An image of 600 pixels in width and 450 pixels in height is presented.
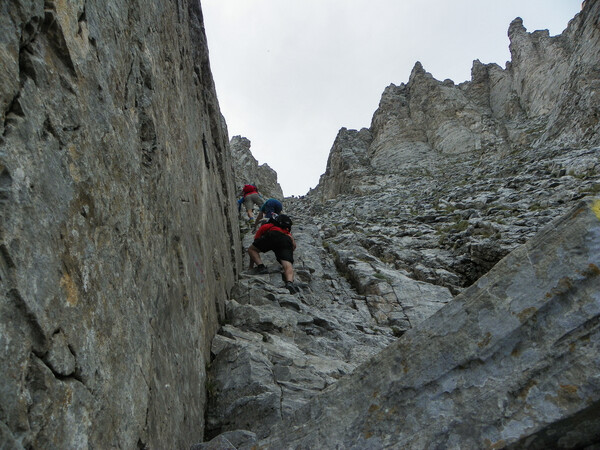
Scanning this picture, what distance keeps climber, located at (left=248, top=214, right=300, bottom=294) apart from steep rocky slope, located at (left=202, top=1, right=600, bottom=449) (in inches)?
18.8

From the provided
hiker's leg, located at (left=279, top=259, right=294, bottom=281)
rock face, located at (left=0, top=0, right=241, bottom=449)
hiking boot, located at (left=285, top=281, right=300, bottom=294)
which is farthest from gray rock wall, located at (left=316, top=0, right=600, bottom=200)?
rock face, located at (left=0, top=0, right=241, bottom=449)

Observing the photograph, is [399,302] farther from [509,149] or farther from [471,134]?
[471,134]

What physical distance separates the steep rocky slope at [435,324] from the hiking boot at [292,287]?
0.18 m

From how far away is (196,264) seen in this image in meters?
6.97

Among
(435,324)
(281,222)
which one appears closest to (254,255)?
(281,222)

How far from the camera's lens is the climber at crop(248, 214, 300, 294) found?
1323cm

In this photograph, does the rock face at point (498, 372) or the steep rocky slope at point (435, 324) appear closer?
the rock face at point (498, 372)

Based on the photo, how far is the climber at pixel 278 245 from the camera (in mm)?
13227

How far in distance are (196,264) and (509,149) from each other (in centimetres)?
3770

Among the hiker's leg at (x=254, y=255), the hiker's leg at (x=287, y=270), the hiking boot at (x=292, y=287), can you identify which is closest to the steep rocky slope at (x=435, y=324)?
the hiking boot at (x=292, y=287)

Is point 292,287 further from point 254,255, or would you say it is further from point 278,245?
point 254,255

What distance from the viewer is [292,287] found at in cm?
1223

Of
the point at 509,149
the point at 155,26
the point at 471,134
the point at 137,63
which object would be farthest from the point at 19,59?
the point at 471,134

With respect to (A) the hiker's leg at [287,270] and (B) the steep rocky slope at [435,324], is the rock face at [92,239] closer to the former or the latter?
(B) the steep rocky slope at [435,324]
